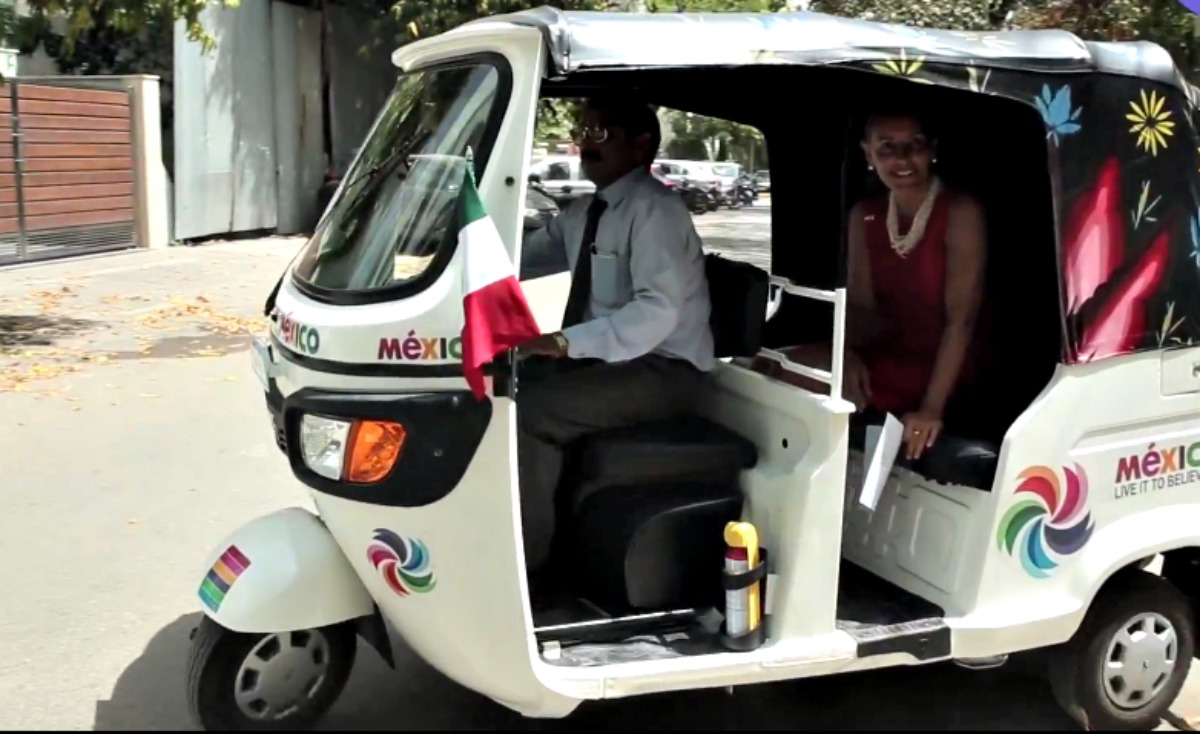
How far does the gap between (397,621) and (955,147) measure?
7.23 ft

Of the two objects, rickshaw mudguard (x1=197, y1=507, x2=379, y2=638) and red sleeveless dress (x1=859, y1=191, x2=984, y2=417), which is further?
red sleeveless dress (x1=859, y1=191, x2=984, y2=417)

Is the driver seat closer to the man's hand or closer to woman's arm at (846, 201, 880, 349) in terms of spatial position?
the man's hand

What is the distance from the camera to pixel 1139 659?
383 centimetres

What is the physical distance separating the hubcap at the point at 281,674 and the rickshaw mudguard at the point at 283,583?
0.17 m

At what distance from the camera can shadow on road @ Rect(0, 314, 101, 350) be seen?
1016cm

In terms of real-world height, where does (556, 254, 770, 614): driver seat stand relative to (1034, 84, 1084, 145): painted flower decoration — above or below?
below

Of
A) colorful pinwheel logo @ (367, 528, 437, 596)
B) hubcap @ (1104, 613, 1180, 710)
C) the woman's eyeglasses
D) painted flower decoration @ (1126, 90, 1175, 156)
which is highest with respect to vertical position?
painted flower decoration @ (1126, 90, 1175, 156)

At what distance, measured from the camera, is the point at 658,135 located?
3945 millimetres

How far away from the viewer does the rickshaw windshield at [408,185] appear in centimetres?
314

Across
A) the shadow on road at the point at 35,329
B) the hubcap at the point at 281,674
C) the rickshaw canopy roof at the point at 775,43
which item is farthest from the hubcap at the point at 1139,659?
the shadow on road at the point at 35,329

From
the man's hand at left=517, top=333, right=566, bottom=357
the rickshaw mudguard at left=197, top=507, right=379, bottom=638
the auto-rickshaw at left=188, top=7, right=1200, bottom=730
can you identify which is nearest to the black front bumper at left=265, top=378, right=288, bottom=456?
the auto-rickshaw at left=188, top=7, right=1200, bottom=730

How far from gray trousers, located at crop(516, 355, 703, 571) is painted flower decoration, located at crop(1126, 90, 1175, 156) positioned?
1427mm

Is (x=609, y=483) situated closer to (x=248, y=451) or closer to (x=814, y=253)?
(x=814, y=253)

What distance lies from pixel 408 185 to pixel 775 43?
1.04 m
